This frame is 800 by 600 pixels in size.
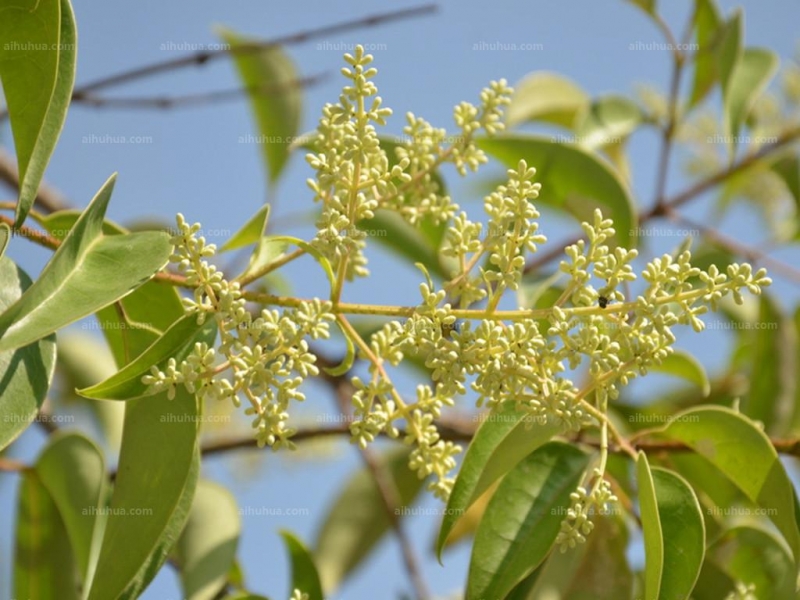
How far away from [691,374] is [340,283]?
45.9 inches

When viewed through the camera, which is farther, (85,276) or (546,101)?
(546,101)

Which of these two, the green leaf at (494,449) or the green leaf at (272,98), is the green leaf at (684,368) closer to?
Result: the green leaf at (494,449)

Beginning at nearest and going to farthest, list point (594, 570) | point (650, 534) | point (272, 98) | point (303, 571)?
point (650, 534), point (303, 571), point (594, 570), point (272, 98)

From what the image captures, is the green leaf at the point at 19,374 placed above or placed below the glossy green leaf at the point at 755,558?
above

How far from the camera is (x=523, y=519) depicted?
62.1 inches

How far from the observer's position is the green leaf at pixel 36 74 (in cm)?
140

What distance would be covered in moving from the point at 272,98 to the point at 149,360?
7.15ft

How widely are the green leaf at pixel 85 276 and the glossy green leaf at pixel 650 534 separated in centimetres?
80

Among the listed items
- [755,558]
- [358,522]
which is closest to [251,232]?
[755,558]

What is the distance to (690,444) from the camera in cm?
180

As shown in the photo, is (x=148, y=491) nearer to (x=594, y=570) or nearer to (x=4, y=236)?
(x=4, y=236)

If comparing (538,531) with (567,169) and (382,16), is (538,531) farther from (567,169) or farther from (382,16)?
(382,16)

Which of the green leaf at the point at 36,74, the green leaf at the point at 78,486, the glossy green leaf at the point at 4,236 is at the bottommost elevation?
the green leaf at the point at 78,486

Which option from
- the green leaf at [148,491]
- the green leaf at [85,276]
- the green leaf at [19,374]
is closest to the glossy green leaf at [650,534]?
the green leaf at [148,491]
